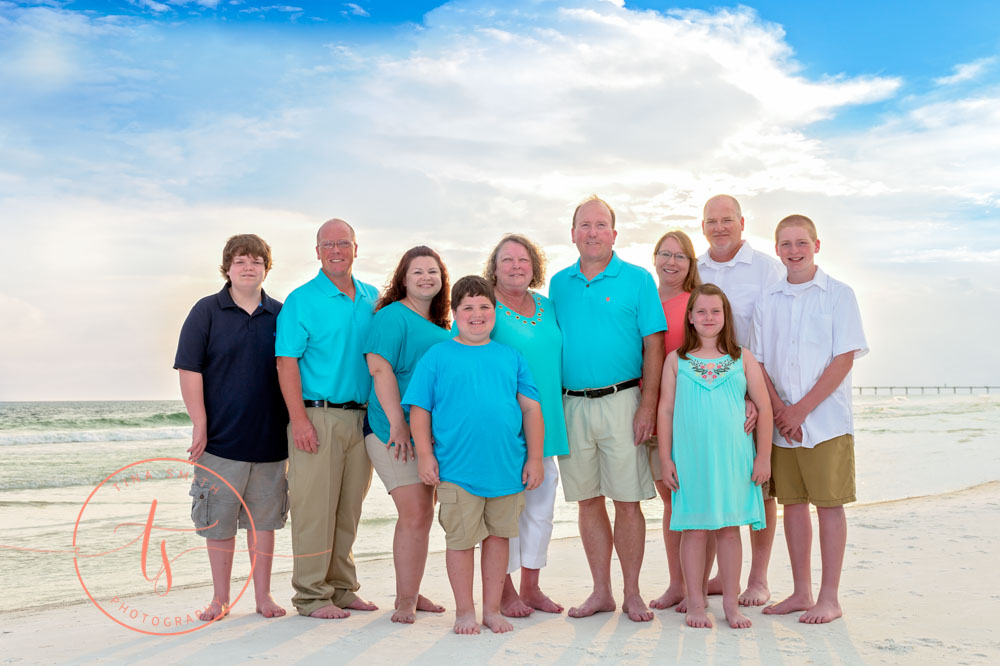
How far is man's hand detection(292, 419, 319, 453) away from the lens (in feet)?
13.3

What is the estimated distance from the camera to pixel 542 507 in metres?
4.14

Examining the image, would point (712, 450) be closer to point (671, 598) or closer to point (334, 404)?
point (671, 598)

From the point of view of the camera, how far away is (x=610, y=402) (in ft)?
13.4

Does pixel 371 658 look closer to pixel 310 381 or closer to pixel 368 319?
pixel 310 381

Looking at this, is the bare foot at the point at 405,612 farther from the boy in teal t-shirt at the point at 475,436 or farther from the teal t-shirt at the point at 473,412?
the teal t-shirt at the point at 473,412

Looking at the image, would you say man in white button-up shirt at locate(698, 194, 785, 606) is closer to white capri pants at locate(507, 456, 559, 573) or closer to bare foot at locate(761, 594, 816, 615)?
bare foot at locate(761, 594, 816, 615)

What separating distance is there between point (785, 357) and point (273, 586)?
3945 mm

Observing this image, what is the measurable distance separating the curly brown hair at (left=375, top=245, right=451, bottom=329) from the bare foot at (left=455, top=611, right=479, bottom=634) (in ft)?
5.06

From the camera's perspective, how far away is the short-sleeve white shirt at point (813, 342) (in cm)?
407

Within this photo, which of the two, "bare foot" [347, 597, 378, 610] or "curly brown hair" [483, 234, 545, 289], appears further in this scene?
"bare foot" [347, 597, 378, 610]

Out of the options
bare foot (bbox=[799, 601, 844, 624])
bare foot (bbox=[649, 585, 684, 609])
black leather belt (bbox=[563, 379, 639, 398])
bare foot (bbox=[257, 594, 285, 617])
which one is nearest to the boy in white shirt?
bare foot (bbox=[799, 601, 844, 624])

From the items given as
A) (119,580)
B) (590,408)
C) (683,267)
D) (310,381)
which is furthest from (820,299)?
(119,580)

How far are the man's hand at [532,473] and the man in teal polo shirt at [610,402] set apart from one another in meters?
0.27

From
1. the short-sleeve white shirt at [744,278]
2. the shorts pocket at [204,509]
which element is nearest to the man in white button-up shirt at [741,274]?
the short-sleeve white shirt at [744,278]
